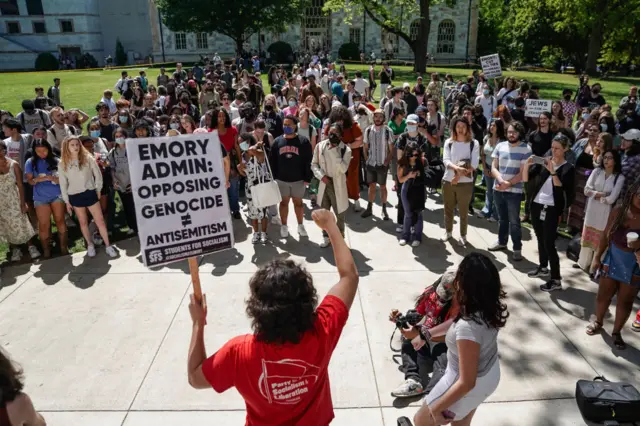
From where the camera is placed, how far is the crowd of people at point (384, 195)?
2.56 m

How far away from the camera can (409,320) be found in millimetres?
4293

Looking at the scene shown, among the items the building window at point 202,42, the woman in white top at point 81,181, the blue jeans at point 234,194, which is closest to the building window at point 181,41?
the building window at point 202,42

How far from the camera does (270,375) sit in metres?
2.31

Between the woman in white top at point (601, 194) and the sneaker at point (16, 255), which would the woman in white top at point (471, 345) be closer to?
the woman in white top at point (601, 194)

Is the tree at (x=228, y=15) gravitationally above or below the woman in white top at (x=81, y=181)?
above

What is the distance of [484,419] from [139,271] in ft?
16.0

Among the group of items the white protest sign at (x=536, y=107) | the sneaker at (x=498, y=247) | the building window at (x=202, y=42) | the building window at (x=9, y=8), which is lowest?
the sneaker at (x=498, y=247)

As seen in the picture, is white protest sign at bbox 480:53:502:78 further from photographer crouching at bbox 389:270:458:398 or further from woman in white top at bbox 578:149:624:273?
photographer crouching at bbox 389:270:458:398

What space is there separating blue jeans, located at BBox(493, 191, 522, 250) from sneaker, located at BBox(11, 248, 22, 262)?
23.2ft

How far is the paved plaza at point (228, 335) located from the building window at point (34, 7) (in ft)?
196

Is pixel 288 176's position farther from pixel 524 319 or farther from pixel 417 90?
pixel 417 90

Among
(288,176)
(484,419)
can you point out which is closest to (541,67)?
(288,176)

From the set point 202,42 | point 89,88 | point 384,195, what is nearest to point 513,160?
point 384,195

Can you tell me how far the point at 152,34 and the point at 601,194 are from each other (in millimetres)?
56000
